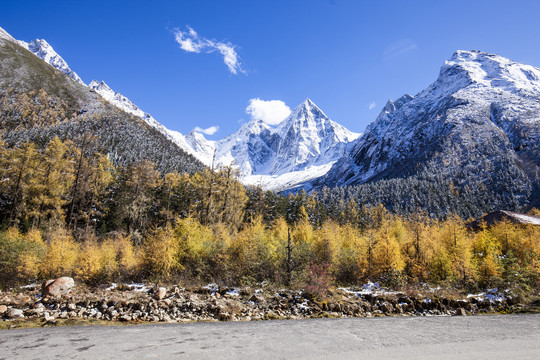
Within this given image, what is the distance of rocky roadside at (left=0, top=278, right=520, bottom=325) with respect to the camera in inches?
531

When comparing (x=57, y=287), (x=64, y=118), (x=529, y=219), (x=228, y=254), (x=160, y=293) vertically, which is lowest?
(x=57, y=287)

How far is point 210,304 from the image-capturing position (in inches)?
588

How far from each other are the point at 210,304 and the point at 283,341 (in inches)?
256

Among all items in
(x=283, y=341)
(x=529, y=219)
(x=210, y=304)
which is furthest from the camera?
(x=529, y=219)

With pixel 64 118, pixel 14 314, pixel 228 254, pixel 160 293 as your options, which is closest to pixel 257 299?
pixel 160 293

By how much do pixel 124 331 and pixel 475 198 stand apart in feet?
485

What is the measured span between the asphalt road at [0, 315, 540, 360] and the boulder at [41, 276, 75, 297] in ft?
21.2

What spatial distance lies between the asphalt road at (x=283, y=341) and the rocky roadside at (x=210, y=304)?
1.83 m

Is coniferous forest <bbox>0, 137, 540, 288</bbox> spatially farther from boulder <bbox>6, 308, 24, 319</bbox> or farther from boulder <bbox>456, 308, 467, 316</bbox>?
boulder <bbox>6, 308, 24, 319</bbox>

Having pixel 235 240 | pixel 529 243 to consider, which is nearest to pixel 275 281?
pixel 235 240

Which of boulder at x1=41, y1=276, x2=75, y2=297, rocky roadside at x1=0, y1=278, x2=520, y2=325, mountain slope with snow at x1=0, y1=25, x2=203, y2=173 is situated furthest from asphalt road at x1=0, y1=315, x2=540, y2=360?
mountain slope with snow at x1=0, y1=25, x2=203, y2=173

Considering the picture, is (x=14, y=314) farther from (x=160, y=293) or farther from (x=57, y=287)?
(x=160, y=293)

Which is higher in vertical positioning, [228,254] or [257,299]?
[228,254]

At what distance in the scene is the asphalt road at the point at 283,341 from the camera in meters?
8.48
